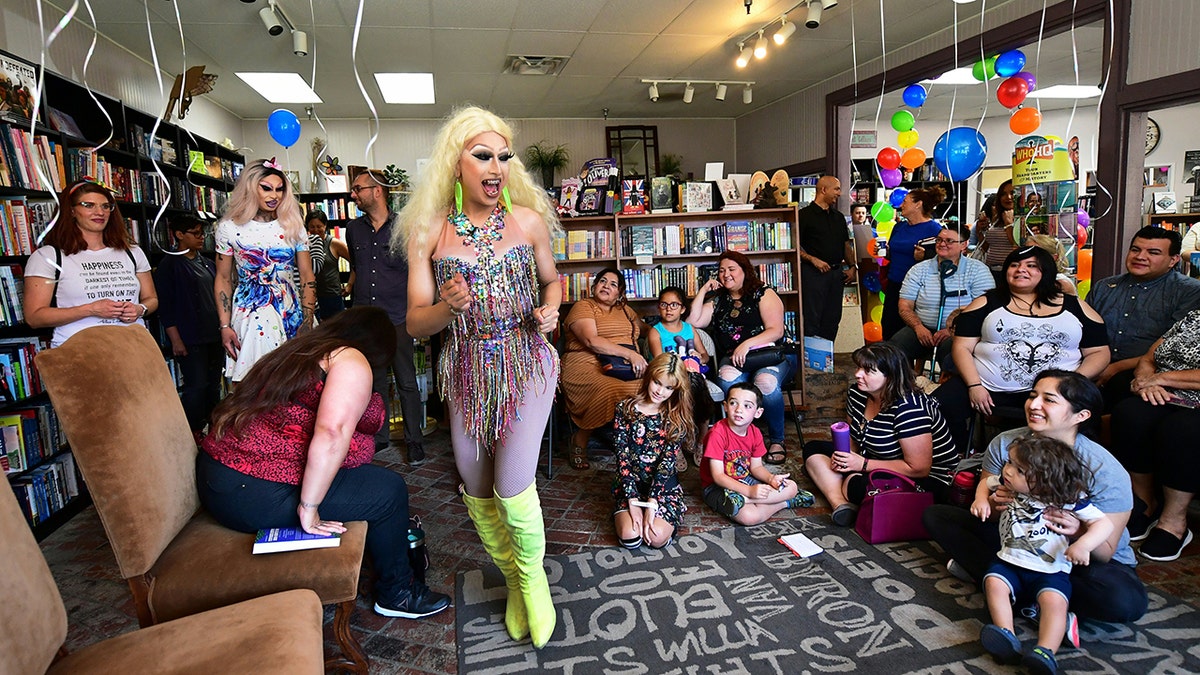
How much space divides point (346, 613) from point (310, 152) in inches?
306

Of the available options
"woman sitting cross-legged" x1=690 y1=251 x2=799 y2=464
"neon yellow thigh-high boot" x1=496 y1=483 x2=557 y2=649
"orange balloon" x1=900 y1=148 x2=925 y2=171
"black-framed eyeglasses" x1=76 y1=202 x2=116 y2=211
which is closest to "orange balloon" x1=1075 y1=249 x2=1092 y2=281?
"orange balloon" x1=900 y1=148 x2=925 y2=171

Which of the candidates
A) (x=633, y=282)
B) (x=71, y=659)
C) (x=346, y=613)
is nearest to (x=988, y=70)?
(x=633, y=282)

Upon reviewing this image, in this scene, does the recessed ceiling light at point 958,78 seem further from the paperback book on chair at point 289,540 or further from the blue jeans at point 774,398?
the paperback book on chair at point 289,540

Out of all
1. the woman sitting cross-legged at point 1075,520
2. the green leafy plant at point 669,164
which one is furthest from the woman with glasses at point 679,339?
the green leafy plant at point 669,164

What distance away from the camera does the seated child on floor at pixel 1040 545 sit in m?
1.95

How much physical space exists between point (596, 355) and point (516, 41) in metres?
3.15

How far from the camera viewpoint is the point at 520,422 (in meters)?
1.90

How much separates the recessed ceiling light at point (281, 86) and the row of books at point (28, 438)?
413 centimetres

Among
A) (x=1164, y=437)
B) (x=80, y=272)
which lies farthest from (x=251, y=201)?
(x=1164, y=437)

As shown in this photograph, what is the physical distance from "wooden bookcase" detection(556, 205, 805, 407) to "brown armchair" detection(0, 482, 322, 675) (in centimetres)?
352

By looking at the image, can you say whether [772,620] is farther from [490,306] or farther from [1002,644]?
[490,306]

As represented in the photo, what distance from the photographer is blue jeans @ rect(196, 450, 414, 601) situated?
1.89 m

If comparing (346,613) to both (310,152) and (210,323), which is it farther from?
(310,152)

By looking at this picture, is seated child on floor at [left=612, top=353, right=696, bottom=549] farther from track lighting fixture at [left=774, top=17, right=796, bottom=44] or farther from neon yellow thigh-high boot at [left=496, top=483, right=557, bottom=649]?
track lighting fixture at [left=774, top=17, right=796, bottom=44]
